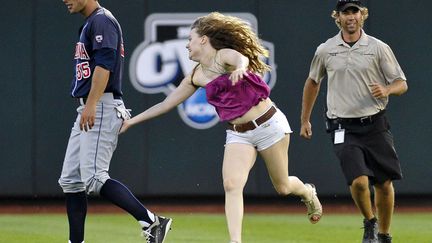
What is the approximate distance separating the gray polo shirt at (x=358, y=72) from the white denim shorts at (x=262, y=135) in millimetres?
1362

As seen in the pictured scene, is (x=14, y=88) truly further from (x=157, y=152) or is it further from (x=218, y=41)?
(x=218, y=41)

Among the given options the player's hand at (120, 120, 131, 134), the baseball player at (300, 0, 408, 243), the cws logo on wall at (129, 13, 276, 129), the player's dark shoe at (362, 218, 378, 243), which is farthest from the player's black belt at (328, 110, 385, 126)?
the cws logo on wall at (129, 13, 276, 129)

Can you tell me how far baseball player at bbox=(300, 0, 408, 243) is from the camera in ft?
31.1

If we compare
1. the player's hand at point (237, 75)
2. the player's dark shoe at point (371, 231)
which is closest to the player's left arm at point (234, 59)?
the player's hand at point (237, 75)

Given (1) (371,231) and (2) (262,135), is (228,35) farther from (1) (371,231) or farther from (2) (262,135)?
(1) (371,231)

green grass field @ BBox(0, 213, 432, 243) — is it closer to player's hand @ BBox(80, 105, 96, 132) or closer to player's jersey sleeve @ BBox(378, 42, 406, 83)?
player's jersey sleeve @ BBox(378, 42, 406, 83)

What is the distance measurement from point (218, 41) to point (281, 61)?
6.12m

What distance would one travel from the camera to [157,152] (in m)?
14.5

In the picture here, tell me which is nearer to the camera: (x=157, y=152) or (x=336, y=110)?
(x=336, y=110)

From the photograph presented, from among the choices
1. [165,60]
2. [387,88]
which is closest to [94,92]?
[387,88]

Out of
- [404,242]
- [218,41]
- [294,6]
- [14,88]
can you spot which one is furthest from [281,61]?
[218,41]

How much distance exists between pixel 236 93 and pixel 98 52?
1.09 m

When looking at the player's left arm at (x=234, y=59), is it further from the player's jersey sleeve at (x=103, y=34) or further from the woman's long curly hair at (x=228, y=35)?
the player's jersey sleeve at (x=103, y=34)

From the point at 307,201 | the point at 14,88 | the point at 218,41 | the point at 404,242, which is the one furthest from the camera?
the point at 14,88
